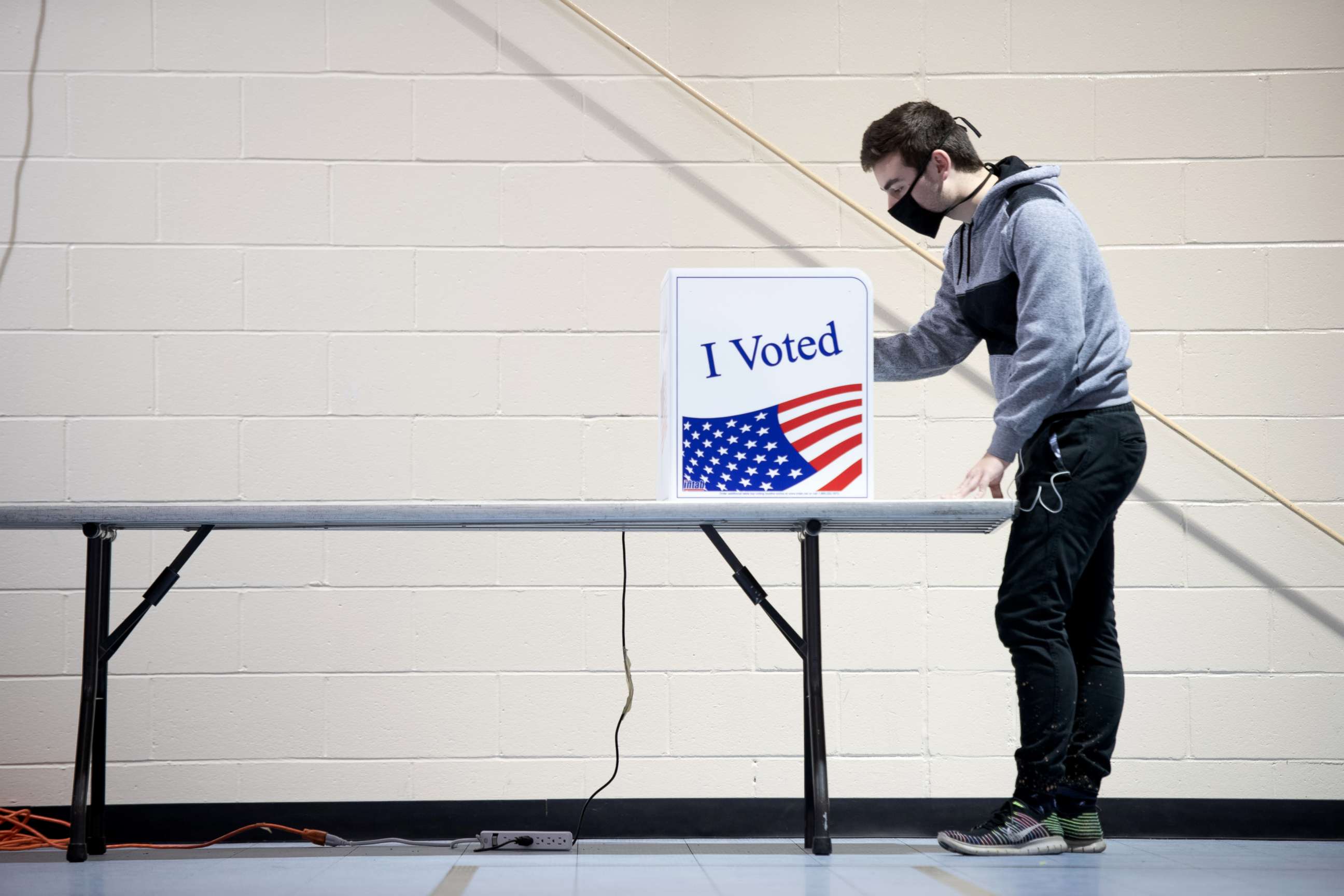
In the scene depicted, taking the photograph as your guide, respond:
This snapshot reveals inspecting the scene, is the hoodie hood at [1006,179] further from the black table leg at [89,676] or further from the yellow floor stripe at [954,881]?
the black table leg at [89,676]

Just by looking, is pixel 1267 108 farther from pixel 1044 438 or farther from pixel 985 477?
pixel 985 477

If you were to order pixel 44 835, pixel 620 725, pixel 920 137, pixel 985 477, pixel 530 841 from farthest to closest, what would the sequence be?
pixel 620 725 < pixel 44 835 < pixel 530 841 < pixel 920 137 < pixel 985 477

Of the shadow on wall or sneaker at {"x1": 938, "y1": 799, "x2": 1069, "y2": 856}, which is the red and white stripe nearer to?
sneaker at {"x1": 938, "y1": 799, "x2": 1069, "y2": 856}

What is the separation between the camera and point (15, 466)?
2.45 metres

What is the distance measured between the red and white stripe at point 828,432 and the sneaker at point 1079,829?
2.30 feet

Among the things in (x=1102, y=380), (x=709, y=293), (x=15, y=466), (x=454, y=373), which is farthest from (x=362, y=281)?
(x=1102, y=380)

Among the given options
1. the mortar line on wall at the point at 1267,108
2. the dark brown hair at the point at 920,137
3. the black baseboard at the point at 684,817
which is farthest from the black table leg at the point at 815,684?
the mortar line on wall at the point at 1267,108

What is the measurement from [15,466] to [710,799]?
1.59m

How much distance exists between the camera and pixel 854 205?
8.29ft

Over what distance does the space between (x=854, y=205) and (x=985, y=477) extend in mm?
931

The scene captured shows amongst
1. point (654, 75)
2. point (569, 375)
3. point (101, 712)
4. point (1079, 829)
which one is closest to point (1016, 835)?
point (1079, 829)

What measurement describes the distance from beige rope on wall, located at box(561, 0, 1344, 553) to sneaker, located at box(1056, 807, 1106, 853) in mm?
910

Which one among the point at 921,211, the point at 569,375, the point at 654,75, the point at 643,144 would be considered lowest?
the point at 569,375

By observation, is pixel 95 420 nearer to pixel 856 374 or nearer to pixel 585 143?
pixel 585 143
